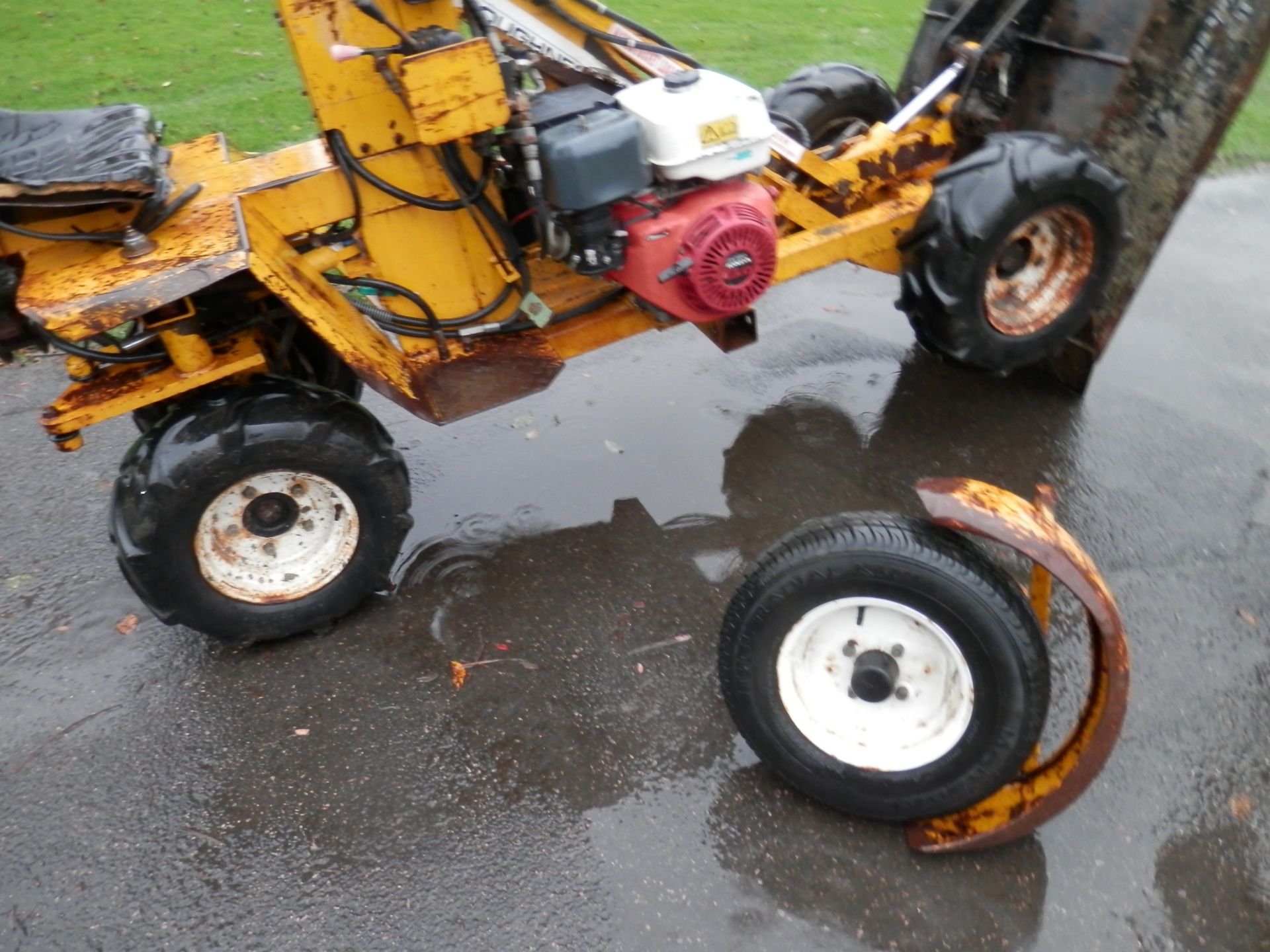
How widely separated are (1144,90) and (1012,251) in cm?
75

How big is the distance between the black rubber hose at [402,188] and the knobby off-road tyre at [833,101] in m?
2.10

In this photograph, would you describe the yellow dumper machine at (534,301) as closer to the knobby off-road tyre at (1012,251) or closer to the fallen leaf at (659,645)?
the knobby off-road tyre at (1012,251)

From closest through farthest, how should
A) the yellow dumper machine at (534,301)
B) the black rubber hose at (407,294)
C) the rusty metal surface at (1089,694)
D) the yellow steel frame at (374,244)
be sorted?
the rusty metal surface at (1089,694)
the yellow dumper machine at (534,301)
the yellow steel frame at (374,244)
the black rubber hose at (407,294)

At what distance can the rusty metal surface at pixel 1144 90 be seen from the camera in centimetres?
375

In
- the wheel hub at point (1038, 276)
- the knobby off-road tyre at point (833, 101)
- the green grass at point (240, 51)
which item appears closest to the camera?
the wheel hub at point (1038, 276)

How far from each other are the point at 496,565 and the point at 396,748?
849 millimetres

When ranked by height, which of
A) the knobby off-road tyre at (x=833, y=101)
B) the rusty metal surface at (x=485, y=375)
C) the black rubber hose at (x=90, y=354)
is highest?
the knobby off-road tyre at (x=833, y=101)

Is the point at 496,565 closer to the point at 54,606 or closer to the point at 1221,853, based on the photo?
the point at 54,606

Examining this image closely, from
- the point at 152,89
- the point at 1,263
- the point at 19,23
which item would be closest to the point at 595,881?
the point at 1,263

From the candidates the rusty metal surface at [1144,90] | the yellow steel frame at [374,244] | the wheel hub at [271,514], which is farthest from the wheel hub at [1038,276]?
the wheel hub at [271,514]

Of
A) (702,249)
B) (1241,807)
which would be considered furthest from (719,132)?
(1241,807)

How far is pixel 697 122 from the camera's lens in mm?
3121

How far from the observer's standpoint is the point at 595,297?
3717 millimetres

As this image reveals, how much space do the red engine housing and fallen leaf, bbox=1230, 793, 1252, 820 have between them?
6.81 feet
